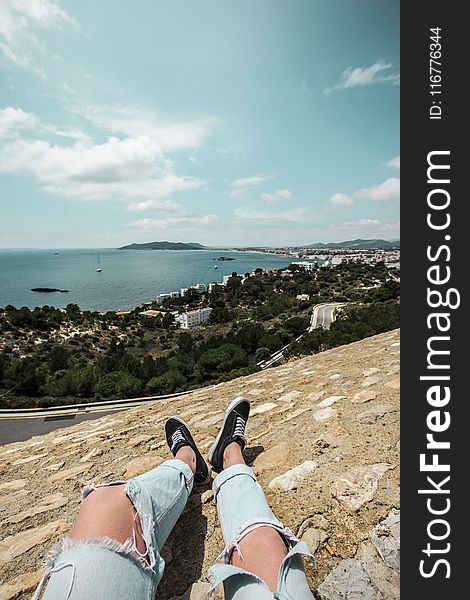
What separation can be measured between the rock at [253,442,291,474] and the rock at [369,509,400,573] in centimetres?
70

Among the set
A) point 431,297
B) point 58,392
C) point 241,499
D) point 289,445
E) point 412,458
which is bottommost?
point 58,392

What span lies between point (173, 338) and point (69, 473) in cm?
3481

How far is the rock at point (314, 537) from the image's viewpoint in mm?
A: 1350

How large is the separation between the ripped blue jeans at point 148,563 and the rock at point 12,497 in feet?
3.59

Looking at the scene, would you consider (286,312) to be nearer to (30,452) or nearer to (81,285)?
(30,452)

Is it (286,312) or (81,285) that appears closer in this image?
(286,312)

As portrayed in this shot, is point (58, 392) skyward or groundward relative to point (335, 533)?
groundward

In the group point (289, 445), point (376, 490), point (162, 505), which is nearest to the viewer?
point (162, 505)

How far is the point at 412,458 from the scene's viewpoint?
1495mm

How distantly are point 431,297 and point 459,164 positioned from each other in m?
0.72

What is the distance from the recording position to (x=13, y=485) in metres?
2.28

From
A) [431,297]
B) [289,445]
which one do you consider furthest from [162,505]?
[431,297]

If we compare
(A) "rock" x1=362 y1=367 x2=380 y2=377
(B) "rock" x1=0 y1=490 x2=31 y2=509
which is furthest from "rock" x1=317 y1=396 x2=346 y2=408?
(B) "rock" x1=0 y1=490 x2=31 y2=509

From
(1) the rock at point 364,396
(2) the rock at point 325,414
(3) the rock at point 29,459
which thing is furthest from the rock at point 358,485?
(3) the rock at point 29,459
